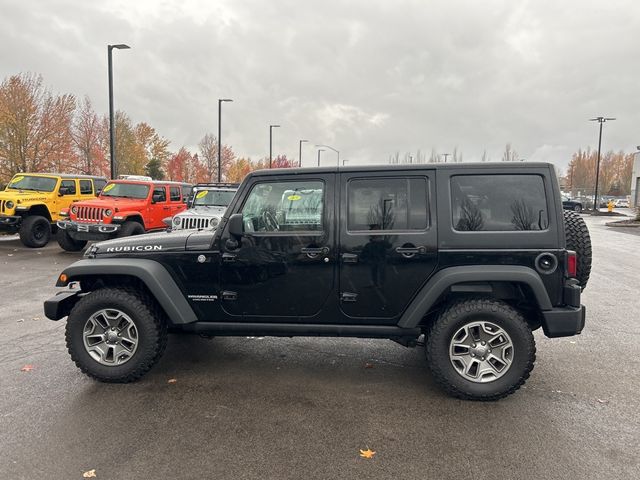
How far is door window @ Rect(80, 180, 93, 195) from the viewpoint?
1427 centimetres

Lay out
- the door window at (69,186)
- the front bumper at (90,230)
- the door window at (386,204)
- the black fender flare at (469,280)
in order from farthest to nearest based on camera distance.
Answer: the door window at (69,186) → the front bumper at (90,230) → the door window at (386,204) → the black fender flare at (469,280)

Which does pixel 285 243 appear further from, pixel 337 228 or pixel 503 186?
pixel 503 186

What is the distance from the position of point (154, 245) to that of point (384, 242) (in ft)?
6.50

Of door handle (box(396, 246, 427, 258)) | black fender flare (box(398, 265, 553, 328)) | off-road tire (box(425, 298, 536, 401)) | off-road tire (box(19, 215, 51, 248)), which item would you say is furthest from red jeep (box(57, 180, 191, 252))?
off-road tire (box(425, 298, 536, 401))

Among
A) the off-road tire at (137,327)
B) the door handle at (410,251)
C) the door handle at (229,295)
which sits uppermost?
the door handle at (410,251)

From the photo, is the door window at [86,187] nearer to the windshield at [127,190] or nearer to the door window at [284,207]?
the windshield at [127,190]

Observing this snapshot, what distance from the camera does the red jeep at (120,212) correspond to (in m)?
11.5

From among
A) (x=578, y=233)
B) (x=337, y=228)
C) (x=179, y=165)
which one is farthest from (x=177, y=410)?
(x=179, y=165)

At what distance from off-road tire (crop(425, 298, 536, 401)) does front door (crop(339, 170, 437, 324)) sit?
0.37 metres

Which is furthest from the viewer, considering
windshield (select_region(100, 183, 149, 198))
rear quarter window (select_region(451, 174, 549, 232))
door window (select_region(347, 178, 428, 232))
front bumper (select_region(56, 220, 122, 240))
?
windshield (select_region(100, 183, 149, 198))

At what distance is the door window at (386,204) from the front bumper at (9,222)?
1223 cm

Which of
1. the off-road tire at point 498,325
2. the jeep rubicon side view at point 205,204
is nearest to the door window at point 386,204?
the off-road tire at point 498,325

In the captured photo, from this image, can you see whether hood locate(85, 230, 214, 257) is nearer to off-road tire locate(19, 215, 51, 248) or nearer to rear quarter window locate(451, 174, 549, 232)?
rear quarter window locate(451, 174, 549, 232)

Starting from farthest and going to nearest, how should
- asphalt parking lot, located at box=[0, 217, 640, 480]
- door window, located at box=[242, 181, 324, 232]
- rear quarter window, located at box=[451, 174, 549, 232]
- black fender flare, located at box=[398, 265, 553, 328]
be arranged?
door window, located at box=[242, 181, 324, 232]
rear quarter window, located at box=[451, 174, 549, 232]
black fender flare, located at box=[398, 265, 553, 328]
asphalt parking lot, located at box=[0, 217, 640, 480]
